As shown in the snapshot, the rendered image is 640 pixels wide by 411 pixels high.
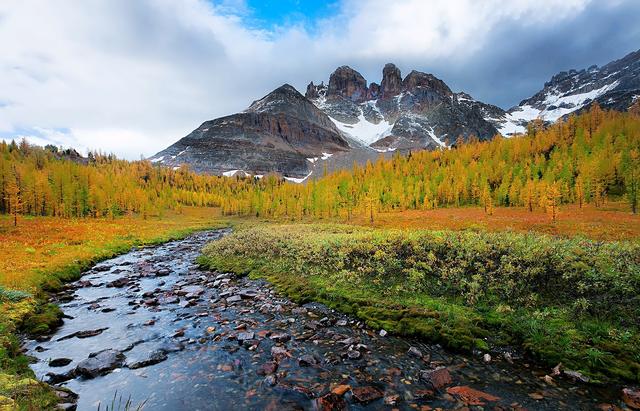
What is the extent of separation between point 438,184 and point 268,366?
12683 centimetres

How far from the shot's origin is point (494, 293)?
1561cm

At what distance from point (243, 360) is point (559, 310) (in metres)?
13.5

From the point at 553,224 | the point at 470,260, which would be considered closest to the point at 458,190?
the point at 553,224

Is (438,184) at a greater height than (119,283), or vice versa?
(438,184)

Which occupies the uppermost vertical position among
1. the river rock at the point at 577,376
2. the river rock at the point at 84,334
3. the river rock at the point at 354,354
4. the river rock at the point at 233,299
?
the river rock at the point at 577,376

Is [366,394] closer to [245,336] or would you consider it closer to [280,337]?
[280,337]

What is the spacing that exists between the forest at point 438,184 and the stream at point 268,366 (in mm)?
65936

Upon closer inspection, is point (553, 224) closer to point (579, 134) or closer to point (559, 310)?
point (559, 310)

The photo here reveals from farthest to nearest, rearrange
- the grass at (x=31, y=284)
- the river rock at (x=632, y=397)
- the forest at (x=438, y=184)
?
the forest at (x=438, y=184)
the river rock at (x=632, y=397)
the grass at (x=31, y=284)

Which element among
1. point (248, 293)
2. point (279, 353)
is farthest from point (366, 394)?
point (248, 293)

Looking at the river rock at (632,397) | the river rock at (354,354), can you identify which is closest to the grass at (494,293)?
the river rock at (632,397)

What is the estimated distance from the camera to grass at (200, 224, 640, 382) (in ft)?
37.1

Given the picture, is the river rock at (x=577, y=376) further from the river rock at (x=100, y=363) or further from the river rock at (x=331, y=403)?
the river rock at (x=100, y=363)

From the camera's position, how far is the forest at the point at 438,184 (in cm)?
8144
